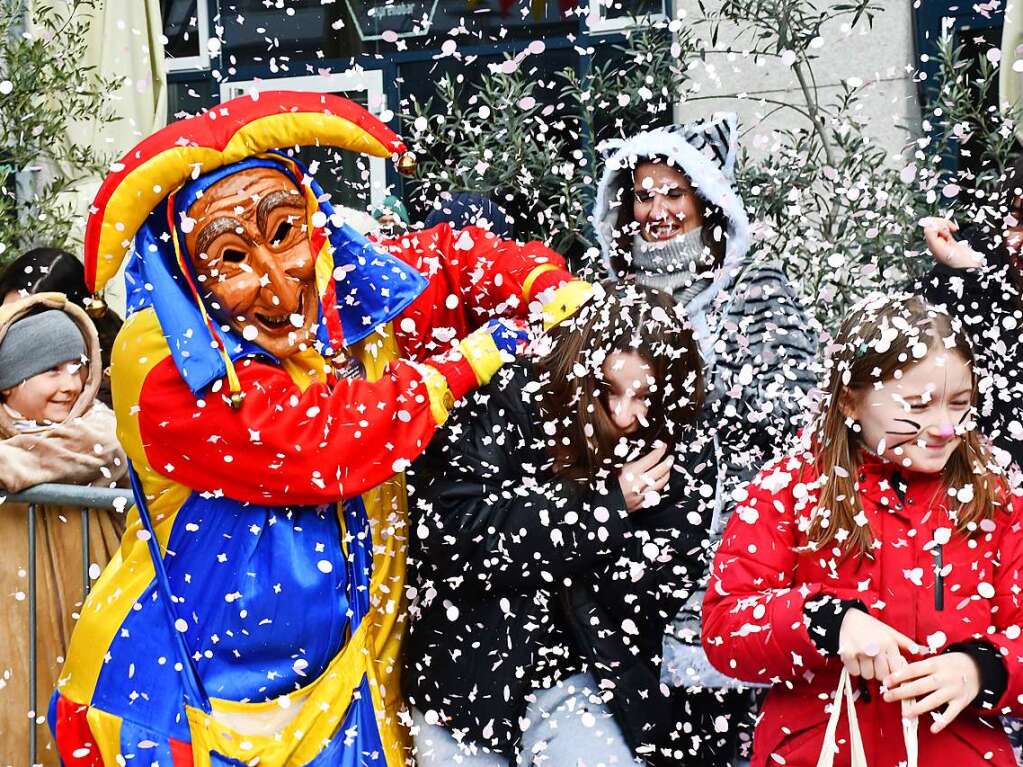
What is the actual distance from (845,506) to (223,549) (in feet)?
4.11

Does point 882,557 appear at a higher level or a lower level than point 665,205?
lower

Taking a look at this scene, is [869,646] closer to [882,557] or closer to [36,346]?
[882,557]

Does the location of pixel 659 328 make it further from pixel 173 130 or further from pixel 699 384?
pixel 173 130

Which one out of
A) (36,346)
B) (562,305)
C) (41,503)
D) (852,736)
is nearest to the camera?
(852,736)

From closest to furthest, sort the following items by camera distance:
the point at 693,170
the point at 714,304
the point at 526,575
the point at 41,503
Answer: the point at 526,575 → the point at 714,304 → the point at 693,170 → the point at 41,503

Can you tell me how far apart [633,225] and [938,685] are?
1712mm

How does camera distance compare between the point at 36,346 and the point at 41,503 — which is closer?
the point at 41,503

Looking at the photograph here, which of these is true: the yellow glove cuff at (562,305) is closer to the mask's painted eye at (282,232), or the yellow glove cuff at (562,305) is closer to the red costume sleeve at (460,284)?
the red costume sleeve at (460,284)

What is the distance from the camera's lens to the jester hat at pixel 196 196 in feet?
9.41

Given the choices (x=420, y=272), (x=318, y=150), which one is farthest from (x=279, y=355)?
(x=318, y=150)

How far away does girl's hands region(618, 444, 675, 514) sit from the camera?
302cm

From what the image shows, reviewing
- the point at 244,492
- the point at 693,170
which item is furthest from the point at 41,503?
the point at 693,170

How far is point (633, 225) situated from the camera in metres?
3.94

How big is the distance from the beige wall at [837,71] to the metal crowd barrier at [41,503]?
3.04 m
